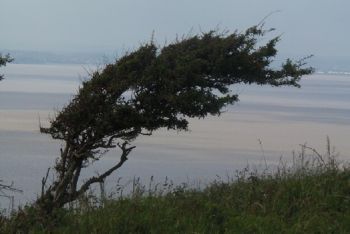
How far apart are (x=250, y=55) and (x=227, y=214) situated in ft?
12.8

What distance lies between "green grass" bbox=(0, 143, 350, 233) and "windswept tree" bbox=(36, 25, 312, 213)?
5.27ft

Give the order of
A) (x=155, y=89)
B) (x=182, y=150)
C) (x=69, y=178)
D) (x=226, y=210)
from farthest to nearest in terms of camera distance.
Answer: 1. (x=182, y=150)
2. (x=155, y=89)
3. (x=69, y=178)
4. (x=226, y=210)

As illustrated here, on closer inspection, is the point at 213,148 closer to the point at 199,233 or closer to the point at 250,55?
the point at 250,55

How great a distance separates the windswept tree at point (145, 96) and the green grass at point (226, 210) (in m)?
1.61

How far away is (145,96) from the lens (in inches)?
368

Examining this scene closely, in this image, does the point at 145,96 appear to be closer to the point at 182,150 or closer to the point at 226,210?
the point at 226,210

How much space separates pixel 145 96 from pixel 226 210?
306 cm

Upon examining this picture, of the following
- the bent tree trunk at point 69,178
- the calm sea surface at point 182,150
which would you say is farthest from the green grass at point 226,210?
the calm sea surface at point 182,150

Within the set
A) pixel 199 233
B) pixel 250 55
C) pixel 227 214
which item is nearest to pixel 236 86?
pixel 250 55

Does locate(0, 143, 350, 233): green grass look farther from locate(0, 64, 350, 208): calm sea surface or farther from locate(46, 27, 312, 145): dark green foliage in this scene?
locate(0, 64, 350, 208): calm sea surface

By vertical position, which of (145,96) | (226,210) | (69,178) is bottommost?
(226,210)

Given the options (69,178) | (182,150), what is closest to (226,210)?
(69,178)

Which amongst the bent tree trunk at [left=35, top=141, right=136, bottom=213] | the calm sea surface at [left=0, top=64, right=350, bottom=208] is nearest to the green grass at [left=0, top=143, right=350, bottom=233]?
the bent tree trunk at [left=35, top=141, right=136, bottom=213]

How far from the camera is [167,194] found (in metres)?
7.42
